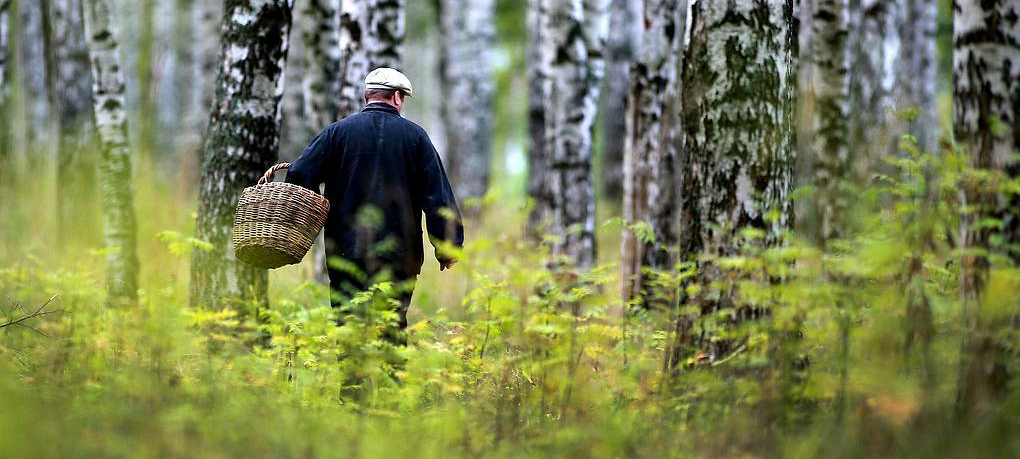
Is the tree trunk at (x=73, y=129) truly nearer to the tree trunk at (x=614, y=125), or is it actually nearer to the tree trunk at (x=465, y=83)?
the tree trunk at (x=465, y=83)

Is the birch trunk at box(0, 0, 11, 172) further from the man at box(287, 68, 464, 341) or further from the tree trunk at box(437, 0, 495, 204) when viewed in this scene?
the tree trunk at box(437, 0, 495, 204)

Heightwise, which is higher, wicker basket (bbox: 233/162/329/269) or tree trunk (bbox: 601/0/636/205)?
tree trunk (bbox: 601/0/636/205)

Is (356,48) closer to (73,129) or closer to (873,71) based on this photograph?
(73,129)

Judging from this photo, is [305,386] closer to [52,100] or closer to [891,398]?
[891,398]

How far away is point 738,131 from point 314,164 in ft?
9.71

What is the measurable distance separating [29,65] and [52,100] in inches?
150

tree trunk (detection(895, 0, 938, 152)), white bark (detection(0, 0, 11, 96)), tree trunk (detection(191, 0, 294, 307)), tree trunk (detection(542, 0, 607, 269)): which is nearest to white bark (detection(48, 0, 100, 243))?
white bark (detection(0, 0, 11, 96))

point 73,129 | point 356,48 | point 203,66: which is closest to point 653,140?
point 356,48

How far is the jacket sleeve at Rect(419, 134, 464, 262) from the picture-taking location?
684 cm

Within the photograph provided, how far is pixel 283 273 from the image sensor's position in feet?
42.8

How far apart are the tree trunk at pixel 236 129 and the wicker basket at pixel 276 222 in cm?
138

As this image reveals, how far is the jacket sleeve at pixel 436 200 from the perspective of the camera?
6844mm

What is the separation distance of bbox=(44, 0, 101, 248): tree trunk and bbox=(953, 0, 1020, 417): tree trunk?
9973 mm

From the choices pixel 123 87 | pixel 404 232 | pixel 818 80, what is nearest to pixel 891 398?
pixel 404 232
